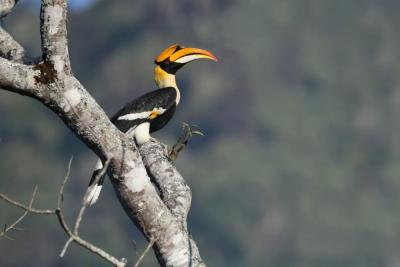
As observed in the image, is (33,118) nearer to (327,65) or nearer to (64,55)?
(327,65)

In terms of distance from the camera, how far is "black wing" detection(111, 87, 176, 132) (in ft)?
25.0

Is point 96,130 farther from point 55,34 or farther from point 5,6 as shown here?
point 5,6

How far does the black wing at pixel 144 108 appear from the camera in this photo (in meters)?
7.61

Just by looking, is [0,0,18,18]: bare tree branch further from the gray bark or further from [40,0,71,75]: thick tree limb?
[40,0,71,75]: thick tree limb

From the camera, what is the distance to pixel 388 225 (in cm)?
7706

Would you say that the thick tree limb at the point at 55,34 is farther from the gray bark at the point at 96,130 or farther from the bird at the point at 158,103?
the bird at the point at 158,103

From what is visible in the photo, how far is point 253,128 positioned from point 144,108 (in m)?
80.3

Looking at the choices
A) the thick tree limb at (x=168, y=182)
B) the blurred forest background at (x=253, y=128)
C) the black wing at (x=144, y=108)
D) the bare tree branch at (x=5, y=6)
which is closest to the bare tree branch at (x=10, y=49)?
the bare tree branch at (x=5, y=6)

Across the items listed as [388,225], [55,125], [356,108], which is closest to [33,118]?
[55,125]

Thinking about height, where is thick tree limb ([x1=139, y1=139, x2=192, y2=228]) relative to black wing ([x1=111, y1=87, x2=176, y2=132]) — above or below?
above

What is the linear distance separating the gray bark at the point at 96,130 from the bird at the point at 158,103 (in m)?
2.25

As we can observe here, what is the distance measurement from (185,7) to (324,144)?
14960 mm

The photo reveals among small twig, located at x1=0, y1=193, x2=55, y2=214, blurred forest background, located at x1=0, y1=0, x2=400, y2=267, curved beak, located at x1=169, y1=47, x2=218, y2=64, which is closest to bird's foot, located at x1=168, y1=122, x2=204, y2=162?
small twig, located at x1=0, y1=193, x2=55, y2=214

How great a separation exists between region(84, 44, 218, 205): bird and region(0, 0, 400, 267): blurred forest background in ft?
148
